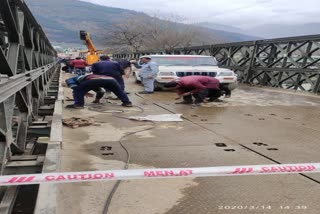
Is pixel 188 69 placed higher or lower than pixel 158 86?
higher

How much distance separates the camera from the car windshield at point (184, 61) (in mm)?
13852

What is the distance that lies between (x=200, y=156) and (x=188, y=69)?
8191mm

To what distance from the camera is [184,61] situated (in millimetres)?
13875

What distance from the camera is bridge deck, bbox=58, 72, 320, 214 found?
3.34m

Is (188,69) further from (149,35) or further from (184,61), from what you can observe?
(149,35)

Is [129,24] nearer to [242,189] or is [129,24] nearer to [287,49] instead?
[287,49]

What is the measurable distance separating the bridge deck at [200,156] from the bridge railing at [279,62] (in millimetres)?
4682

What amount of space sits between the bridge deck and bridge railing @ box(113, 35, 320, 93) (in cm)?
468

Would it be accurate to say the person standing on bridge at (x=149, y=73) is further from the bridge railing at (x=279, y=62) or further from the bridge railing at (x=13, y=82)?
the bridge railing at (x=13, y=82)

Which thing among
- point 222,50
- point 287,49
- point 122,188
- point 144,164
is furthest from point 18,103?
point 222,50

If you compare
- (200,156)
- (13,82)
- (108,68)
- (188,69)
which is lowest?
(200,156)

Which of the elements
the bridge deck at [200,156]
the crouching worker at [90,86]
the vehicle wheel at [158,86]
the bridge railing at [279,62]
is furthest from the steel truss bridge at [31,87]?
the vehicle wheel at [158,86]

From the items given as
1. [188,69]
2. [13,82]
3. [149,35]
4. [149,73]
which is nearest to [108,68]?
[149,73]

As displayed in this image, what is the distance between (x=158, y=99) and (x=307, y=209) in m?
8.26
